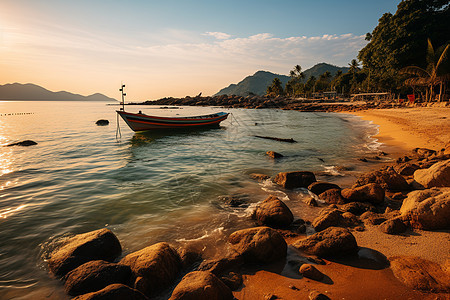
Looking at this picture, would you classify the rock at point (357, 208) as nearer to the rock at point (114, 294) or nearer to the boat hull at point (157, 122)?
the rock at point (114, 294)

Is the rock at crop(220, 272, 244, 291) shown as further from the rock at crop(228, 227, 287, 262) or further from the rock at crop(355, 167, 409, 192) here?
the rock at crop(355, 167, 409, 192)

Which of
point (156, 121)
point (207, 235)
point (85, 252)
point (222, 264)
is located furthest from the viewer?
point (156, 121)

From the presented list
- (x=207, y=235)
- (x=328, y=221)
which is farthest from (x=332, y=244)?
(x=207, y=235)

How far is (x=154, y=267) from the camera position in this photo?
413cm

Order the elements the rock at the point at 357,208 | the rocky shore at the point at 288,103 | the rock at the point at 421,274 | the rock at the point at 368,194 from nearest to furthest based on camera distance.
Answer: the rock at the point at 421,274 < the rock at the point at 357,208 < the rock at the point at 368,194 < the rocky shore at the point at 288,103

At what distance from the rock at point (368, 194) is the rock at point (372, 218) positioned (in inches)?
34.0

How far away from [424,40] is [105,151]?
188 feet

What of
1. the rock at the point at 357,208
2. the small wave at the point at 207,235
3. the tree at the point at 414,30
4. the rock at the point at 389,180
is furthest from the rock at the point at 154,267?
the tree at the point at 414,30

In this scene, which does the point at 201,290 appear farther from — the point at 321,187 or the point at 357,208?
the point at 321,187

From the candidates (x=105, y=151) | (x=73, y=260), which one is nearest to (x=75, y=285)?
(x=73, y=260)

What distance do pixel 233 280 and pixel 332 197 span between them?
201 inches

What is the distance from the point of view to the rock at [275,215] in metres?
6.07

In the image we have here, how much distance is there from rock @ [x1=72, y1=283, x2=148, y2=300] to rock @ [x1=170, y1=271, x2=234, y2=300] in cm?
65

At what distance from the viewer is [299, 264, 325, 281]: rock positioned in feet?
13.1
